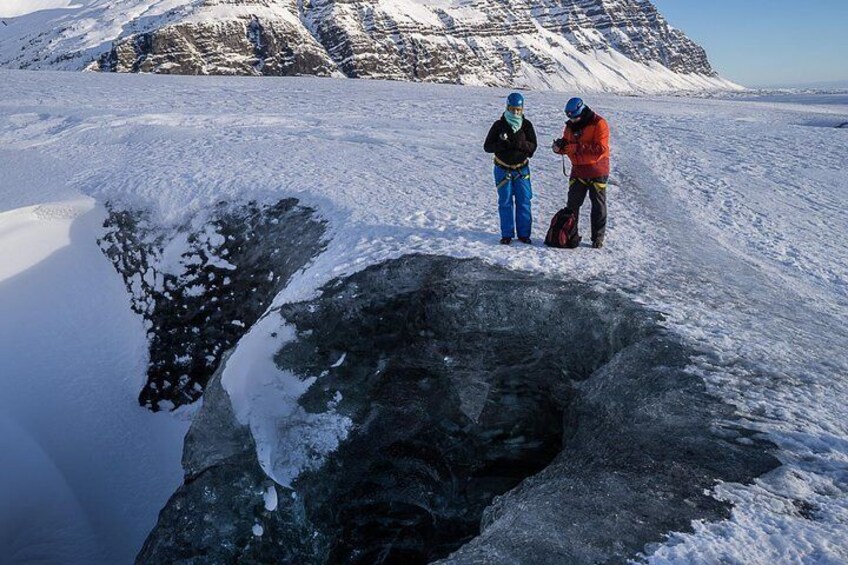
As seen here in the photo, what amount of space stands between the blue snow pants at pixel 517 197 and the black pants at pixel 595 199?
2.14ft

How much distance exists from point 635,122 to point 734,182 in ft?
29.9

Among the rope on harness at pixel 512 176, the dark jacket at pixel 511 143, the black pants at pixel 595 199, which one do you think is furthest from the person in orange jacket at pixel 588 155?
the rope on harness at pixel 512 176

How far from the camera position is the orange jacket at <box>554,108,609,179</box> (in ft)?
27.5

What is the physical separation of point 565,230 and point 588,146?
1.23m

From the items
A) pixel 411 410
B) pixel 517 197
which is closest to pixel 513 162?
pixel 517 197

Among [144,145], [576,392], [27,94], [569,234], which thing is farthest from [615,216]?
[27,94]

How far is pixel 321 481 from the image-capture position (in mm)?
7305

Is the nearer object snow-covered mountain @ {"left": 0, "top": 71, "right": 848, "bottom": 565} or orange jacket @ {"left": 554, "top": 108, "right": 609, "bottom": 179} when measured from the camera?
snow-covered mountain @ {"left": 0, "top": 71, "right": 848, "bottom": 565}

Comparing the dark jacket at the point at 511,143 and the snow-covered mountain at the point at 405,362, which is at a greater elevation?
the dark jacket at the point at 511,143

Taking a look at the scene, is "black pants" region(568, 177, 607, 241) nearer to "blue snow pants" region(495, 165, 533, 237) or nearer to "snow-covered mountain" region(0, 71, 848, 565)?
"snow-covered mountain" region(0, 71, 848, 565)

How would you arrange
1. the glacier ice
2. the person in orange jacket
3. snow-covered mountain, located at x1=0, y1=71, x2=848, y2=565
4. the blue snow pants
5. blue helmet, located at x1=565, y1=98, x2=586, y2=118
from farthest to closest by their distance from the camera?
the blue snow pants → the person in orange jacket → blue helmet, located at x1=565, y1=98, x2=586, y2=118 → the glacier ice → snow-covered mountain, located at x1=0, y1=71, x2=848, y2=565

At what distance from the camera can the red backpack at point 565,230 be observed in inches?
334

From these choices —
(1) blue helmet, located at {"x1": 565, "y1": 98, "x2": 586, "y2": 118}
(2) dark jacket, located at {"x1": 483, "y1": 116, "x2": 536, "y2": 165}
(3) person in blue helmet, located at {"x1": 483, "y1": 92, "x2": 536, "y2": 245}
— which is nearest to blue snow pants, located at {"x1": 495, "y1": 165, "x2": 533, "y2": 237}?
(3) person in blue helmet, located at {"x1": 483, "y1": 92, "x2": 536, "y2": 245}

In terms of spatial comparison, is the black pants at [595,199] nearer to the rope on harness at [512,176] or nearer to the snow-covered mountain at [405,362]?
the snow-covered mountain at [405,362]
